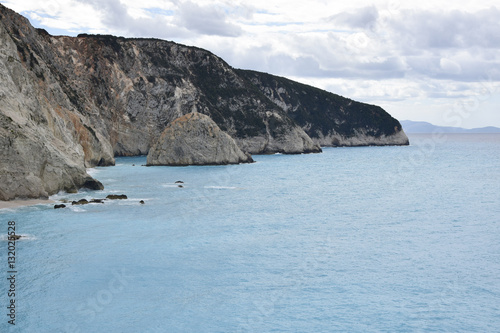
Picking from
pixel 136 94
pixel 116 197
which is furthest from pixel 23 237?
pixel 136 94

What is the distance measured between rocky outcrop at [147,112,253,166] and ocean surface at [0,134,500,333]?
122ft

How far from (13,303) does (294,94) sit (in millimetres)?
162876

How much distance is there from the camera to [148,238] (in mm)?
25328

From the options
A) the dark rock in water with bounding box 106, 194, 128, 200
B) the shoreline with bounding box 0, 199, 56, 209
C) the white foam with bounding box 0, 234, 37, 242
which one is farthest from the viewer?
the dark rock in water with bounding box 106, 194, 128, 200

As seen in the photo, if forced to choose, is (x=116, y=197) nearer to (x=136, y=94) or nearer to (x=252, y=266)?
(x=252, y=266)

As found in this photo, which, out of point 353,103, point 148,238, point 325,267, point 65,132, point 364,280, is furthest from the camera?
point 353,103

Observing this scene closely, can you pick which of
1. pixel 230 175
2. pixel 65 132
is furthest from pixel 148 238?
pixel 230 175

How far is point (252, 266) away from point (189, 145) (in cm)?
5804

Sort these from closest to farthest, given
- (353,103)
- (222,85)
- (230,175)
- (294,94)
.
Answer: (230,175), (222,85), (294,94), (353,103)

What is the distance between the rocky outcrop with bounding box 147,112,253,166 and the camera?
76438 mm

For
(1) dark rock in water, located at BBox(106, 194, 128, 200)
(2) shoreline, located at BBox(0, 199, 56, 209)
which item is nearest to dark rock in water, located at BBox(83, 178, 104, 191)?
(1) dark rock in water, located at BBox(106, 194, 128, 200)

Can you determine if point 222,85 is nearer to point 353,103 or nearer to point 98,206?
point 353,103

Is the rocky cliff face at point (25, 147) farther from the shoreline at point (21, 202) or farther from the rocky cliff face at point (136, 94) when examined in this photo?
the rocky cliff face at point (136, 94)

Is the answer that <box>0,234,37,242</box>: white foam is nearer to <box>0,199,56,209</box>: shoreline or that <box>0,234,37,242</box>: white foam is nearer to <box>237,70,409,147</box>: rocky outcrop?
<box>0,199,56,209</box>: shoreline
